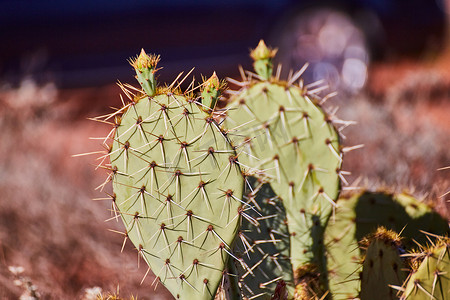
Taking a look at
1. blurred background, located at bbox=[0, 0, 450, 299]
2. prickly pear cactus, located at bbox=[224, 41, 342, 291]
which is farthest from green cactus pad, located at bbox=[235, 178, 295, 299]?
blurred background, located at bbox=[0, 0, 450, 299]

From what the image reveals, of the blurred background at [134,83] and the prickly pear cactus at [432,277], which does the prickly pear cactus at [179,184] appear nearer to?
the prickly pear cactus at [432,277]

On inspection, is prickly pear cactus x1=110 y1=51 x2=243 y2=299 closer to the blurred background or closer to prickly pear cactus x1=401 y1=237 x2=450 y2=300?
prickly pear cactus x1=401 y1=237 x2=450 y2=300

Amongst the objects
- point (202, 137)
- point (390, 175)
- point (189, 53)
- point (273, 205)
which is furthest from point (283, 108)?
point (189, 53)

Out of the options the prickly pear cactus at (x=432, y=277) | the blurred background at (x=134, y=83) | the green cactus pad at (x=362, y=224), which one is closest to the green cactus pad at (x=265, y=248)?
the green cactus pad at (x=362, y=224)

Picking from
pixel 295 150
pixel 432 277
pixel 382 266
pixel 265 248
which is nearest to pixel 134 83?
pixel 295 150

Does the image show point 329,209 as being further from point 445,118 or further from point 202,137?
point 445,118

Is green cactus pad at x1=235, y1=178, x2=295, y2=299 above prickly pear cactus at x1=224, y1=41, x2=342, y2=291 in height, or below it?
below

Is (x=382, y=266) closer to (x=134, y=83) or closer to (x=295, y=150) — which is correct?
(x=295, y=150)
